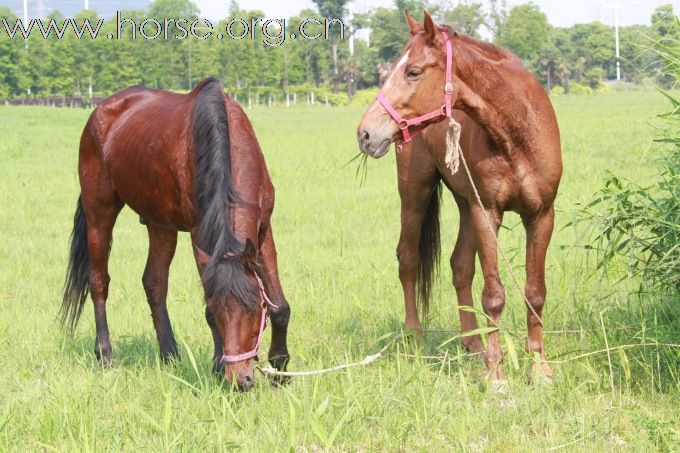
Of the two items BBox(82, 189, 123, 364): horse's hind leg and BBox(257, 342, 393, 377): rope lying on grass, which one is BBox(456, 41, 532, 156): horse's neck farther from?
BBox(82, 189, 123, 364): horse's hind leg

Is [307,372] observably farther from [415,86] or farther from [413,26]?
[413,26]

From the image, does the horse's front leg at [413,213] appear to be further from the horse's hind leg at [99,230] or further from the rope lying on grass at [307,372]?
the horse's hind leg at [99,230]

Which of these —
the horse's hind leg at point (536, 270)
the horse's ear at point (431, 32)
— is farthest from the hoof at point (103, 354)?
the horse's ear at point (431, 32)

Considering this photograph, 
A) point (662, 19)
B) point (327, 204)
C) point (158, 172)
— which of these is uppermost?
point (662, 19)

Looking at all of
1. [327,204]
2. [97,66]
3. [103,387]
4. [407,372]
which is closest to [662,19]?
[407,372]

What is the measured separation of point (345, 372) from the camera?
5461mm

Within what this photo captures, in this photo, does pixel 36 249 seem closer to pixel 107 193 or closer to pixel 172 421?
pixel 107 193

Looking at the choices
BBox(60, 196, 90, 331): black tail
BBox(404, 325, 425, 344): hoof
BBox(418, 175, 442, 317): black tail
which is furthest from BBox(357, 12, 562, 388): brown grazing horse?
BBox(60, 196, 90, 331): black tail

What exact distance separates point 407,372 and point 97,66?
280 feet

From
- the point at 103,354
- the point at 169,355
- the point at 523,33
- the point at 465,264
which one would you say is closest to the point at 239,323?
the point at 169,355

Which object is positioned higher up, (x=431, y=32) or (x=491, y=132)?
(x=431, y=32)

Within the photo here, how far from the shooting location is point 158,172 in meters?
5.86

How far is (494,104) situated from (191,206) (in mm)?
1848

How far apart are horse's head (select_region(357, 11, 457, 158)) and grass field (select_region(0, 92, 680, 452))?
3.91 ft
